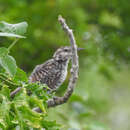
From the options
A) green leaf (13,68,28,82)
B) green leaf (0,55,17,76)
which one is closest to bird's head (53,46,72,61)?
green leaf (13,68,28,82)

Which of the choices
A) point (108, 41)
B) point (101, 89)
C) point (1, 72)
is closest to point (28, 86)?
point (1, 72)

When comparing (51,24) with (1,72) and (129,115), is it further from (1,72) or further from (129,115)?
(1,72)

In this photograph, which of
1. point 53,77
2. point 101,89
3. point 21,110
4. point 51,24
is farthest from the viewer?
point 51,24

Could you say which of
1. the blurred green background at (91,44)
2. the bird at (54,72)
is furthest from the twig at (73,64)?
the blurred green background at (91,44)

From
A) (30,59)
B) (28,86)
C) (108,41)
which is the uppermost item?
(108,41)

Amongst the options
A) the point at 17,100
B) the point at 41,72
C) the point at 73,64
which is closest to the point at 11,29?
the point at 17,100
